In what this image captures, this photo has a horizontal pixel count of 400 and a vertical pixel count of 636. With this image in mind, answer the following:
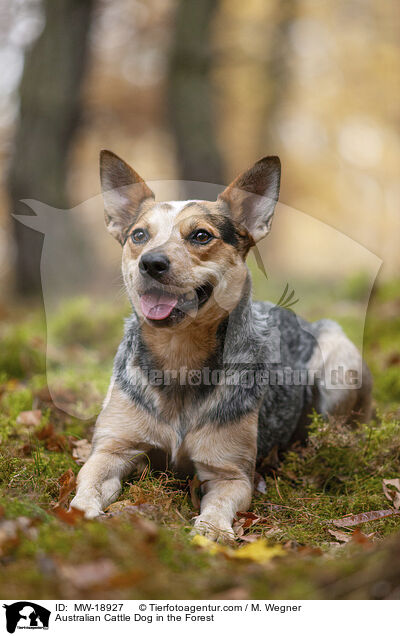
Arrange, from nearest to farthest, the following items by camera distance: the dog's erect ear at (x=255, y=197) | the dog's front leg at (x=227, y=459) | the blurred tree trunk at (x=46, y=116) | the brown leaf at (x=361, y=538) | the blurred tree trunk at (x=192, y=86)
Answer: the brown leaf at (x=361, y=538) → the dog's front leg at (x=227, y=459) → the dog's erect ear at (x=255, y=197) → the blurred tree trunk at (x=46, y=116) → the blurred tree trunk at (x=192, y=86)

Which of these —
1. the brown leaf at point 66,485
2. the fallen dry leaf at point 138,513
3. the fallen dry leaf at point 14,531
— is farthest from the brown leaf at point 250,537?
the fallen dry leaf at point 14,531

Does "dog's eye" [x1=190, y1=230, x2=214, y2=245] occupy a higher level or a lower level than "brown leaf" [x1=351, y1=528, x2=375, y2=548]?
higher

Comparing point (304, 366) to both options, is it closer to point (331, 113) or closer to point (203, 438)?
point (203, 438)

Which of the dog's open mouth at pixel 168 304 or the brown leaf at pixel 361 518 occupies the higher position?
the dog's open mouth at pixel 168 304

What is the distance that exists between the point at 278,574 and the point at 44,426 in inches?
109

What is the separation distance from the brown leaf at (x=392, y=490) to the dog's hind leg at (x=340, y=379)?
2.55 feet

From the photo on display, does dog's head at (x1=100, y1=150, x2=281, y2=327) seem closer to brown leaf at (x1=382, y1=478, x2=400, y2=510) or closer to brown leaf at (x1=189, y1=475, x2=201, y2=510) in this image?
brown leaf at (x1=189, y1=475, x2=201, y2=510)

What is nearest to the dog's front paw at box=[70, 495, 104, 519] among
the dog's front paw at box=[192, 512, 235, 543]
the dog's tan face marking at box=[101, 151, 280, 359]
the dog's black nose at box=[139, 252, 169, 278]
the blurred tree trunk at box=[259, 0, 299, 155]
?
the dog's front paw at box=[192, 512, 235, 543]

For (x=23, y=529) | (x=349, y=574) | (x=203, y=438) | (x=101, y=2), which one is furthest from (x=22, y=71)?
(x=349, y=574)

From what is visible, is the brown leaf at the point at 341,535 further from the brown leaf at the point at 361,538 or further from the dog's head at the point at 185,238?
the dog's head at the point at 185,238

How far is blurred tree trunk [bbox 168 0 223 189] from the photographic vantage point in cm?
1070

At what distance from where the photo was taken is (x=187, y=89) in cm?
1088

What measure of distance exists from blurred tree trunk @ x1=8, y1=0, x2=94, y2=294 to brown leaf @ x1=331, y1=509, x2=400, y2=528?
792 cm

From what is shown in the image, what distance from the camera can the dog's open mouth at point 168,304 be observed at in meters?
3.47
